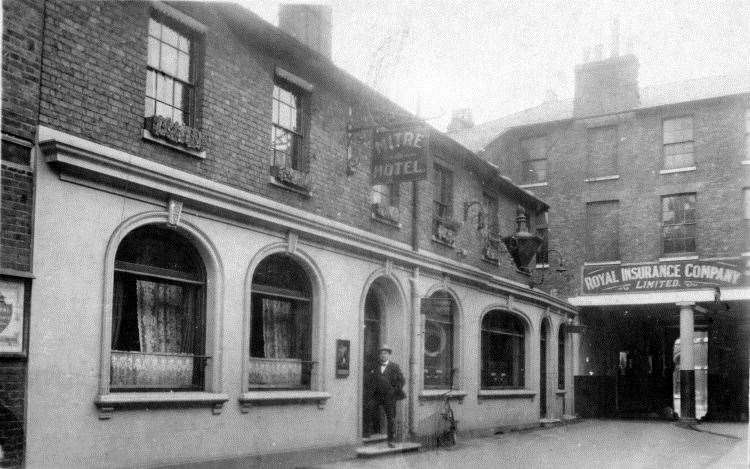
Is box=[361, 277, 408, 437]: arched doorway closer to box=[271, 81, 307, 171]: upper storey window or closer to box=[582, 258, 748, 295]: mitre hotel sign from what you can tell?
box=[271, 81, 307, 171]: upper storey window

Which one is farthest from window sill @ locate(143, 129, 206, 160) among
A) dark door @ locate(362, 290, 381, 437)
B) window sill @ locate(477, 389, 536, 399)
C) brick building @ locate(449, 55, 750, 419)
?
brick building @ locate(449, 55, 750, 419)

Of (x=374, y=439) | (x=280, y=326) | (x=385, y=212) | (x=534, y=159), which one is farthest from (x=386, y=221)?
(x=534, y=159)

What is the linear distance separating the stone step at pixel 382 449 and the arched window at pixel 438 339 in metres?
2.41

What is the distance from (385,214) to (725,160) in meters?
17.0

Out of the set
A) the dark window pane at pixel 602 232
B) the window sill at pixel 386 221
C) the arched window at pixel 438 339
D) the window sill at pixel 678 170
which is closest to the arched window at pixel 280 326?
the window sill at pixel 386 221

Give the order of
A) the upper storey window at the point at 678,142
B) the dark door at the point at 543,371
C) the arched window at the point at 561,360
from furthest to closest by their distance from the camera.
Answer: the upper storey window at the point at 678,142
the arched window at the point at 561,360
the dark door at the point at 543,371

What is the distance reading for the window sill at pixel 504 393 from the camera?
19.1 m

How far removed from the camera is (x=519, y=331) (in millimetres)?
22172

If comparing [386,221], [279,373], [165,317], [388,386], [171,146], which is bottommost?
[388,386]

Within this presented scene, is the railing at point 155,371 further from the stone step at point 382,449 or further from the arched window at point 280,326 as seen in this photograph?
the stone step at point 382,449

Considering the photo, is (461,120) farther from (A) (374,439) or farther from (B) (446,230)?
(A) (374,439)

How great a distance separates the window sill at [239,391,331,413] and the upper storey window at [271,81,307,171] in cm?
344

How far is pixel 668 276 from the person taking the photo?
22922 mm

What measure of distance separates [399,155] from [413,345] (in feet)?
13.3
